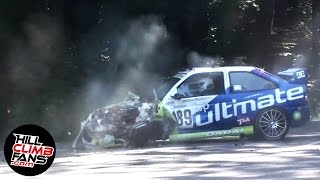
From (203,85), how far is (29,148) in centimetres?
781

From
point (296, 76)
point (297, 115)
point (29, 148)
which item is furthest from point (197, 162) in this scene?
point (29, 148)

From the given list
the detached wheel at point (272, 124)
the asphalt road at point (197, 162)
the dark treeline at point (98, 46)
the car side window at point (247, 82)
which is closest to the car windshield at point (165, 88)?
the asphalt road at point (197, 162)

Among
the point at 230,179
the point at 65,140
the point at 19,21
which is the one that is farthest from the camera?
the point at 19,21

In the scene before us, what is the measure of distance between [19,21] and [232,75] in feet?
18.9

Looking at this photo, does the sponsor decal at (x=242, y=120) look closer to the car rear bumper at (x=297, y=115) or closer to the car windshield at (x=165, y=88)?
the car rear bumper at (x=297, y=115)

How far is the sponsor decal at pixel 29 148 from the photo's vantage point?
4434 mm

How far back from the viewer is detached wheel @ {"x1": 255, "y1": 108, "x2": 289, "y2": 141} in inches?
477

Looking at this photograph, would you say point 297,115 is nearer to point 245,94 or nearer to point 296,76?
point 296,76

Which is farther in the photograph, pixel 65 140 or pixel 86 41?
pixel 86 41

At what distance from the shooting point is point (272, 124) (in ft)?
40.1

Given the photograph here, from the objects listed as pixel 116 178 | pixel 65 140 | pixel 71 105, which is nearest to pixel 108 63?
pixel 71 105

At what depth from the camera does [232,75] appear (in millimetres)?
12102

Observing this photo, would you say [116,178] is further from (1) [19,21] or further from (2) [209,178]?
(1) [19,21]

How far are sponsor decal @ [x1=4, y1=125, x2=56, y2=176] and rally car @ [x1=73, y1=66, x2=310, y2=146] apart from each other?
682 cm
